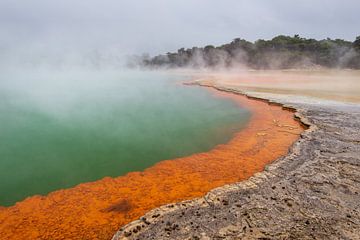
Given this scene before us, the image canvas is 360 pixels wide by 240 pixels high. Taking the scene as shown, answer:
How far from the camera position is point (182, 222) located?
4.16 meters

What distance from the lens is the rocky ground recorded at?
388 centimetres

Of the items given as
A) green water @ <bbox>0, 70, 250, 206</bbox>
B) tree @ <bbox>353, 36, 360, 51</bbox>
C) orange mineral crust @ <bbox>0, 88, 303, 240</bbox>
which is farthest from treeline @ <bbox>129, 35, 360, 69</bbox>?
orange mineral crust @ <bbox>0, 88, 303, 240</bbox>

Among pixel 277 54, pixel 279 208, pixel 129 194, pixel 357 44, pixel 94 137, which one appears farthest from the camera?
pixel 277 54

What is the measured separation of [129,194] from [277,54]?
168 feet

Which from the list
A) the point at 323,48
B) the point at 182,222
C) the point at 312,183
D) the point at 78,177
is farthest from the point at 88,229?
the point at 323,48

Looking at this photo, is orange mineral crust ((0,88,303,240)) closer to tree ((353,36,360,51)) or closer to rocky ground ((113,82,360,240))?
rocky ground ((113,82,360,240))

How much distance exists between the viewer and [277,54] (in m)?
50.9

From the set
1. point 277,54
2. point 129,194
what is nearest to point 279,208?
point 129,194

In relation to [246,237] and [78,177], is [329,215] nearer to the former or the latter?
[246,237]

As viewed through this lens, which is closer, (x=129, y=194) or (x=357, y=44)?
(x=129, y=194)

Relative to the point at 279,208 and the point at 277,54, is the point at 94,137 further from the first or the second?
the point at 277,54

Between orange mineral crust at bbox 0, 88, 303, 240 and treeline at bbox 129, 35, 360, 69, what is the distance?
4053 centimetres

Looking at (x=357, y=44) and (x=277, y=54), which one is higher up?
(x=357, y=44)

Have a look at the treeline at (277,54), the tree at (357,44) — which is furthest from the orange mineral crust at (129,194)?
the tree at (357,44)
